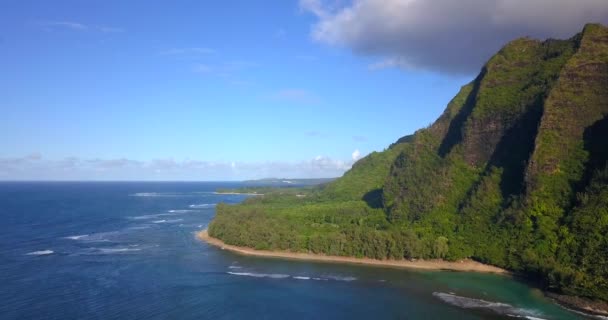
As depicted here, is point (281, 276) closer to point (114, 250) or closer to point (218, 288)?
point (218, 288)

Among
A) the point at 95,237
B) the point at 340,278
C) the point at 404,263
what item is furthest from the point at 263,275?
the point at 95,237

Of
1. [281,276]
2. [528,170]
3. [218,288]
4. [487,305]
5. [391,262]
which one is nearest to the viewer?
[487,305]

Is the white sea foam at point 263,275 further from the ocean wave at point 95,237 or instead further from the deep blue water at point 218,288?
the ocean wave at point 95,237

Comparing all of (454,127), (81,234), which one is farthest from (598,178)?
(81,234)

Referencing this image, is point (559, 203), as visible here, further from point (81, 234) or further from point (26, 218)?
point (26, 218)

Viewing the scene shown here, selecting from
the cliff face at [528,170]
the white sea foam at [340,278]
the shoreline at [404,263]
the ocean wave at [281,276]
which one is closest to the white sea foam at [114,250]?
the shoreline at [404,263]
